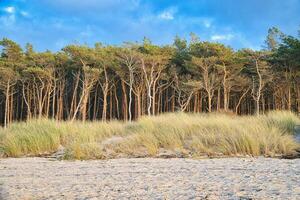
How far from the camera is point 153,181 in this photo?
239 inches

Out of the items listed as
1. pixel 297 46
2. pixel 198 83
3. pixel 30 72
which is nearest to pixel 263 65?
pixel 297 46

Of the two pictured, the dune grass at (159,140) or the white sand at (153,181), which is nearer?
the white sand at (153,181)

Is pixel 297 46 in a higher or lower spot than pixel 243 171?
higher

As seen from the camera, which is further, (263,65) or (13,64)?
(13,64)

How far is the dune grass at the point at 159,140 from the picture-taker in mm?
10367

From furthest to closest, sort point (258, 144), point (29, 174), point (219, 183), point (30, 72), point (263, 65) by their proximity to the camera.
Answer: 1. point (30, 72)
2. point (263, 65)
3. point (258, 144)
4. point (29, 174)
5. point (219, 183)

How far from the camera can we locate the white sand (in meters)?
4.95

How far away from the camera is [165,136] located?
11.8 metres

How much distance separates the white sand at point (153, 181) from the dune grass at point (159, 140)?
2019mm

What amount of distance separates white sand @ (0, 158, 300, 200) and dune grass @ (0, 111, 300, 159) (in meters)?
2.02

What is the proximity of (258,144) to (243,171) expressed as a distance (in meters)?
3.68

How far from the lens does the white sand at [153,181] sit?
4.95 metres

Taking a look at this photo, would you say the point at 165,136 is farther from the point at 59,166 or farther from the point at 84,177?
the point at 84,177

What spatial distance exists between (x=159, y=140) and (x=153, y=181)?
5.67m
